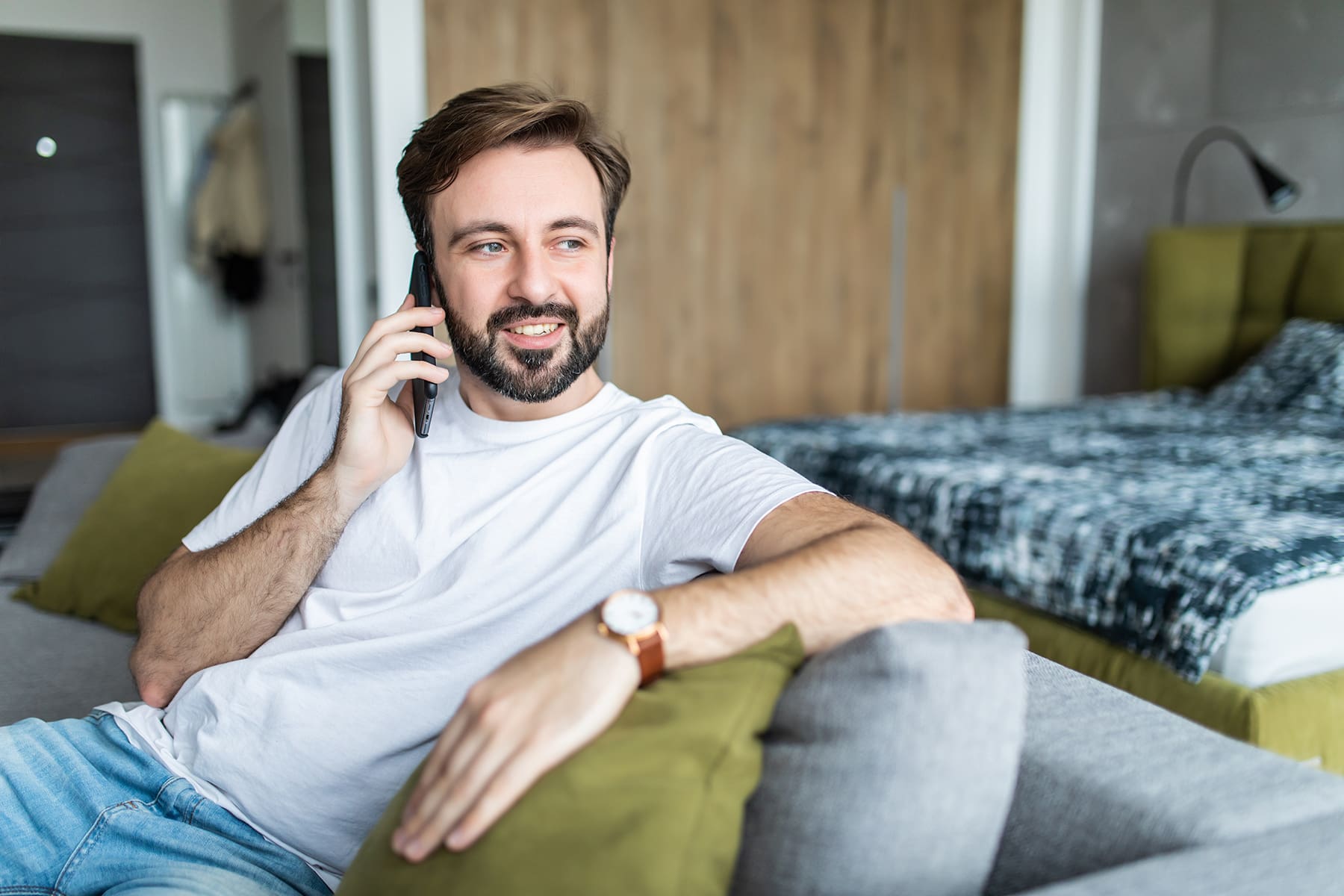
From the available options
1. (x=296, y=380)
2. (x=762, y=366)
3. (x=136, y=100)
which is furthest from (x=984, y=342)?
(x=136, y=100)

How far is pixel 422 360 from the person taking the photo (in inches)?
49.0

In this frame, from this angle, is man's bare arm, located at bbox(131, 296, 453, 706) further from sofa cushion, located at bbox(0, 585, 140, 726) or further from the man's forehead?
sofa cushion, located at bbox(0, 585, 140, 726)

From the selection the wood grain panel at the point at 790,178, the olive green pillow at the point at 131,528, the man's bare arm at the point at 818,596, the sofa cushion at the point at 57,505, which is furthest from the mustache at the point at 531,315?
the wood grain panel at the point at 790,178

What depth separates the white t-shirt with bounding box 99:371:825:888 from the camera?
106 cm

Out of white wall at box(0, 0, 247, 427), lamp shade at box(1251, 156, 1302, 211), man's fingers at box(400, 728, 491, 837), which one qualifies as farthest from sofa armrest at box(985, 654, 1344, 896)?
white wall at box(0, 0, 247, 427)

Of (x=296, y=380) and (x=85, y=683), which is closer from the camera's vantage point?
(x=85, y=683)

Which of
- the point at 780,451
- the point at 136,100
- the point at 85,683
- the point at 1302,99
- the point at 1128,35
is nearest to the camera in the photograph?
the point at 85,683

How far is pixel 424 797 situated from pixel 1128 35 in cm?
438

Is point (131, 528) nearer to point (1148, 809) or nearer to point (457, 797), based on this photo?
point (457, 797)

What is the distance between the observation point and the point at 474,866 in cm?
70

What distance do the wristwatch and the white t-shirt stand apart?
0.19m

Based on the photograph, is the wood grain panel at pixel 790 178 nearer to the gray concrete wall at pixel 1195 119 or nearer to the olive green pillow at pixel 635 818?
the gray concrete wall at pixel 1195 119

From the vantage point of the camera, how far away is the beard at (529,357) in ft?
4.05

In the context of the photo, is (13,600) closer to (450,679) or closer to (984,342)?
(450,679)
